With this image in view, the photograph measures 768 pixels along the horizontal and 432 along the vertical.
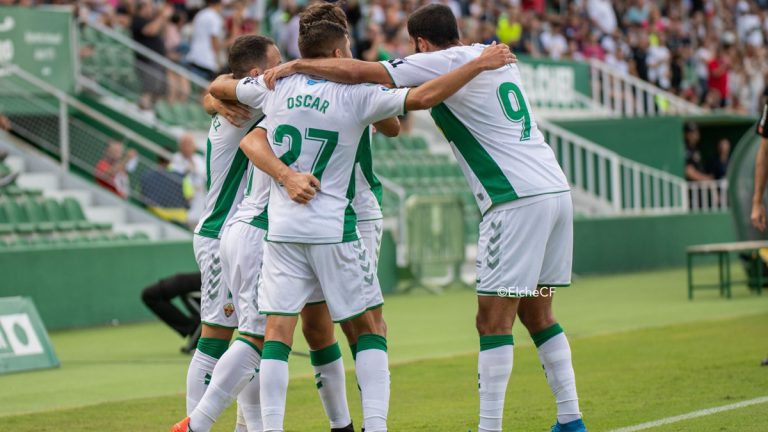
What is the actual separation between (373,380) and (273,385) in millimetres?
493

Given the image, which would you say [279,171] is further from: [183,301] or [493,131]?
[183,301]

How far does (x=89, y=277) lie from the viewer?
15.6 meters

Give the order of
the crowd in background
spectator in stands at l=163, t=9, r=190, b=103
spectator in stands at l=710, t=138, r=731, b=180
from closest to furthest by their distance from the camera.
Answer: spectator in stands at l=163, t=9, r=190, b=103 < the crowd in background < spectator in stands at l=710, t=138, r=731, b=180

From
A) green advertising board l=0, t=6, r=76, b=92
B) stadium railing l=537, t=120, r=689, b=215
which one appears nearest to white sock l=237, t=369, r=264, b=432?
green advertising board l=0, t=6, r=76, b=92

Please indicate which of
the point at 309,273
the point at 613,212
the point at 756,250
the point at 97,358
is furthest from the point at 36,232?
the point at 613,212

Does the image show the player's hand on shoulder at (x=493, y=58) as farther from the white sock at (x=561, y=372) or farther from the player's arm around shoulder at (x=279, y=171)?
the white sock at (x=561, y=372)

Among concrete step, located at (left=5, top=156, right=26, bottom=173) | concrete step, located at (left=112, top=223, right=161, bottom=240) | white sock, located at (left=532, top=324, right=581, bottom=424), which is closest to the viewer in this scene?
white sock, located at (left=532, top=324, right=581, bottom=424)

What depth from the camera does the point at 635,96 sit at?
3086 cm

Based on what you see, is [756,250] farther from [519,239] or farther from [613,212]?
[519,239]

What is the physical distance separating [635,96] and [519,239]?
24697 mm

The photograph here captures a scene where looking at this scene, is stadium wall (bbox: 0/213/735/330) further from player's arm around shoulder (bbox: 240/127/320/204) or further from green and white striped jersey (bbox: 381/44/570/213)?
green and white striped jersey (bbox: 381/44/570/213)

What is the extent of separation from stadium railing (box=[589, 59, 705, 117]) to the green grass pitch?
1342cm

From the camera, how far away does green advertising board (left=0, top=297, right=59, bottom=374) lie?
11.4m

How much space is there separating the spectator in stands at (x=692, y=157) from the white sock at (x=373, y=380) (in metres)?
22.0
